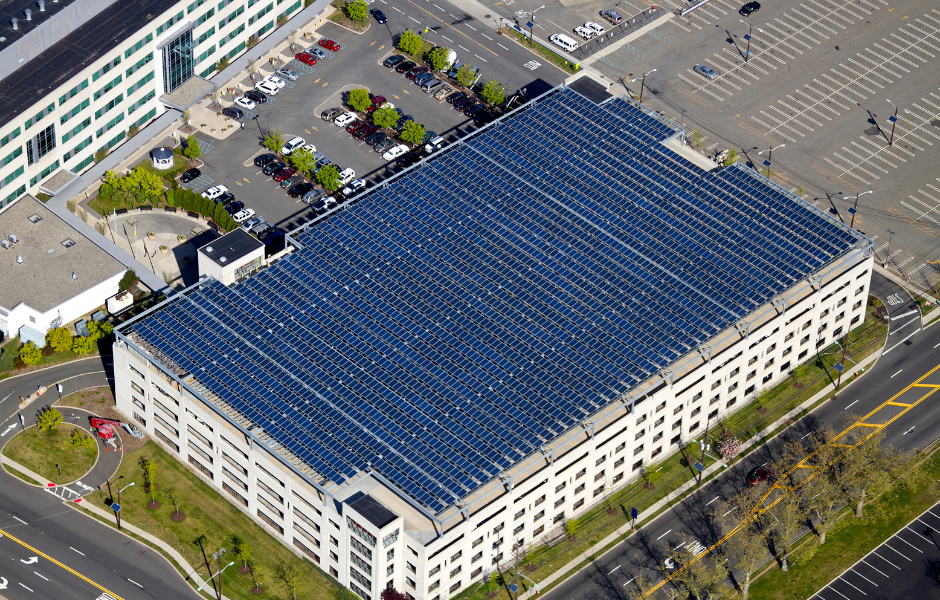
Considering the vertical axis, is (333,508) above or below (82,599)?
above

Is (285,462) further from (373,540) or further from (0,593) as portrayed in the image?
(0,593)

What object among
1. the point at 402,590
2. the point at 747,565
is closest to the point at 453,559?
the point at 402,590

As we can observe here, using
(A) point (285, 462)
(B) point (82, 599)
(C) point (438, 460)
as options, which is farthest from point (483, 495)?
(B) point (82, 599)

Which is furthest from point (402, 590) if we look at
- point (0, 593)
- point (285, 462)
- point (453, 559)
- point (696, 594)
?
point (0, 593)

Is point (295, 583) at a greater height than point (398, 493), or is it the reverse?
point (398, 493)

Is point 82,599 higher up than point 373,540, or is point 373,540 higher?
point 373,540

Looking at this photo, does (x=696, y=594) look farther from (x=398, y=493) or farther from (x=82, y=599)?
(x=82, y=599)

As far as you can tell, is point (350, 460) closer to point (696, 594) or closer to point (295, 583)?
point (295, 583)
